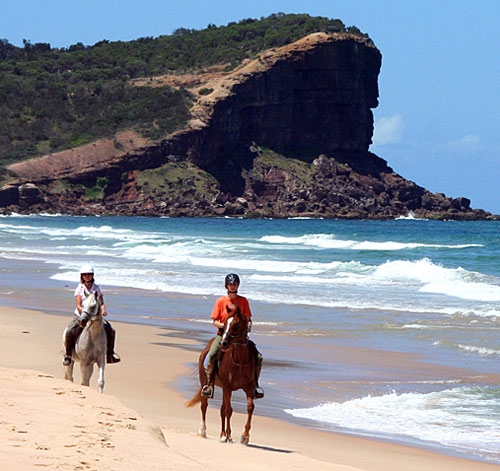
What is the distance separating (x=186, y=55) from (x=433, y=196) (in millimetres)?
46672

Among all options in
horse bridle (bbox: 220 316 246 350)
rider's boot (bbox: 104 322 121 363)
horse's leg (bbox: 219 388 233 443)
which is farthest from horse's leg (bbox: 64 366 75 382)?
horse bridle (bbox: 220 316 246 350)

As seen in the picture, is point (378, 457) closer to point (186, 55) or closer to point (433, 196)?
point (433, 196)

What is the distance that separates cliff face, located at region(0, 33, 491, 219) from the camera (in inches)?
5049

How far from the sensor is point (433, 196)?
5861 inches

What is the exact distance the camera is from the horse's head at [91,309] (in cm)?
1064

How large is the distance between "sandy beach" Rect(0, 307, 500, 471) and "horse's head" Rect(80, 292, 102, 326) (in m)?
0.68

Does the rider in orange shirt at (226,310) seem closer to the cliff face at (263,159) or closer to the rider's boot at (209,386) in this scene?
the rider's boot at (209,386)

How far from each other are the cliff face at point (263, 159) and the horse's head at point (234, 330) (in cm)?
11469

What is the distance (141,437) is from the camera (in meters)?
8.15

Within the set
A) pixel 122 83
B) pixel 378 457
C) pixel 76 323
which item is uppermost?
pixel 122 83

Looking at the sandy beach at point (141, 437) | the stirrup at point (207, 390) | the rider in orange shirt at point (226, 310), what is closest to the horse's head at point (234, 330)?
the rider in orange shirt at point (226, 310)

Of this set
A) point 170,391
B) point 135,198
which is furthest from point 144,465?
point 135,198

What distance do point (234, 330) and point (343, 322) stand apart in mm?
11171

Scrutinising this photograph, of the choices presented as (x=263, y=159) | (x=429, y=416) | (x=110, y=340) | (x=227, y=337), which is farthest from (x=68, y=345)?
(x=263, y=159)
